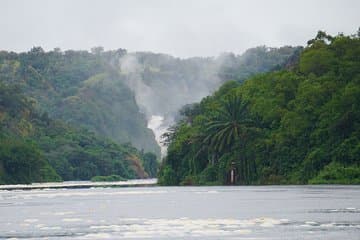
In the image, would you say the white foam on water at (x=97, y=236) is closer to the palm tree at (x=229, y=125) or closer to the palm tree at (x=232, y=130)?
the palm tree at (x=232, y=130)

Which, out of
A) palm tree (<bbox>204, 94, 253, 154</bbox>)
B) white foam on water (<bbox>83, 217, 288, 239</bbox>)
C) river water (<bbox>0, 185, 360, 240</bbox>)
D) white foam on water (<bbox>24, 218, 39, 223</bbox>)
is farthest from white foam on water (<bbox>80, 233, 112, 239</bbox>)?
palm tree (<bbox>204, 94, 253, 154</bbox>)

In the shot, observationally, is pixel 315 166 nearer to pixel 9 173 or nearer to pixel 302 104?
pixel 302 104

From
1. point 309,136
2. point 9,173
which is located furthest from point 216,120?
point 9,173

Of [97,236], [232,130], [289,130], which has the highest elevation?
[232,130]

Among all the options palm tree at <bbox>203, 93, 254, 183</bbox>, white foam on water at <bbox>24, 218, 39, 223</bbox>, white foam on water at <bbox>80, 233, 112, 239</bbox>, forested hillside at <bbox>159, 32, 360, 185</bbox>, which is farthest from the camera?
palm tree at <bbox>203, 93, 254, 183</bbox>

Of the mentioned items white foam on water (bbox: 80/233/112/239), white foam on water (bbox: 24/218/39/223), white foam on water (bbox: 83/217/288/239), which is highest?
white foam on water (bbox: 24/218/39/223)

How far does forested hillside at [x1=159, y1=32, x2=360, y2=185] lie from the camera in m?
118

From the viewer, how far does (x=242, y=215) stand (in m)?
49.4

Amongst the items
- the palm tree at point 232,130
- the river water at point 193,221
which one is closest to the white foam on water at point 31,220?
the river water at point 193,221

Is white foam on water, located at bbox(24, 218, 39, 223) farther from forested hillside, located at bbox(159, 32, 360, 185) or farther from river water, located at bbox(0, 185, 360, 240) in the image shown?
forested hillside, located at bbox(159, 32, 360, 185)

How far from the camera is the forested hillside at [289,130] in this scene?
11794cm

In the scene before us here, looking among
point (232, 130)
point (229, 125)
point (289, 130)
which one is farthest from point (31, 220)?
point (229, 125)

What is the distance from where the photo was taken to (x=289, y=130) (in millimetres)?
124812

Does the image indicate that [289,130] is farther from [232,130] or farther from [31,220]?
[31,220]
